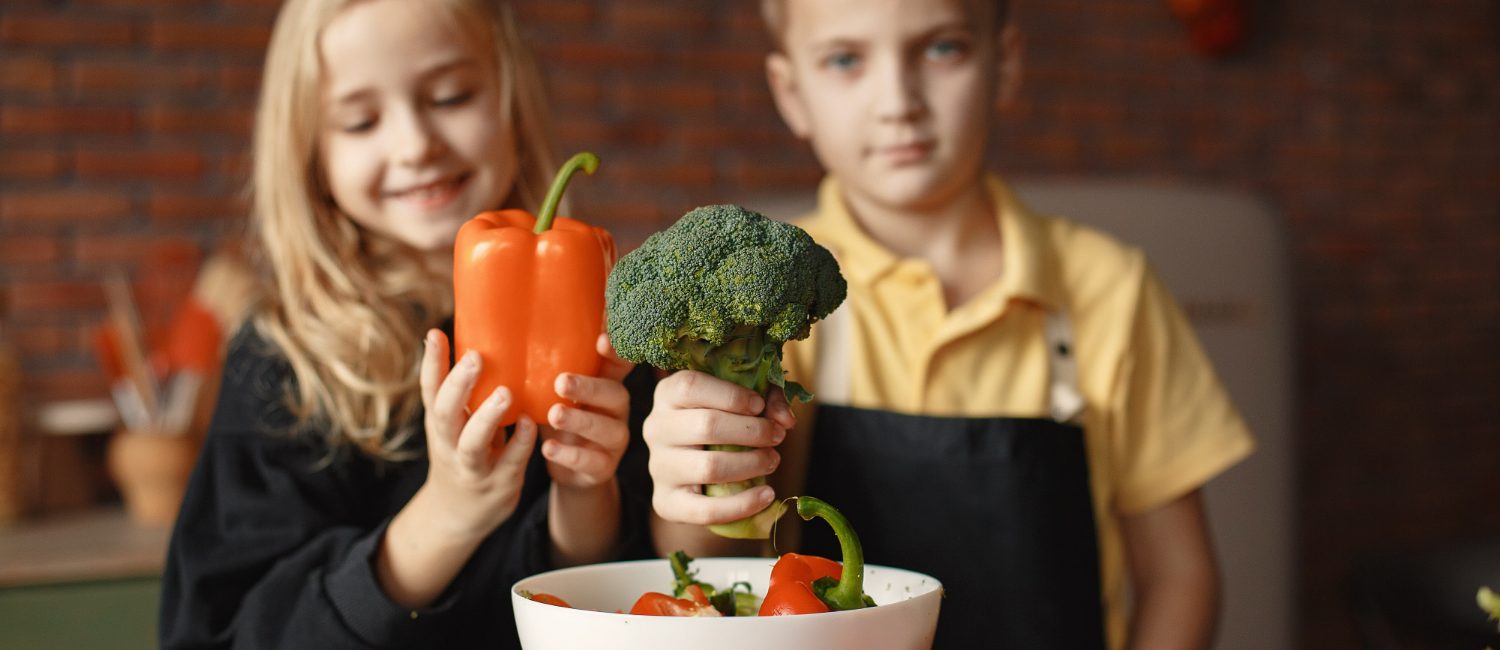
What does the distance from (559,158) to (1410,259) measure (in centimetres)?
297

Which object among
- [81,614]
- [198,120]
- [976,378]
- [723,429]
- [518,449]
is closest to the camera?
[723,429]

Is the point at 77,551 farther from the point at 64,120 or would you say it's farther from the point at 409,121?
the point at 409,121

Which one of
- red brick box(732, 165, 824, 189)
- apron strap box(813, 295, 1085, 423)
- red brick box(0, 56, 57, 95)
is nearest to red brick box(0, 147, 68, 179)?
red brick box(0, 56, 57, 95)

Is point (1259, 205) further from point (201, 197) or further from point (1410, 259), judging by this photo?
point (201, 197)

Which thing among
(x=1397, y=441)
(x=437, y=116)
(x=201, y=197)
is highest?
(x=437, y=116)

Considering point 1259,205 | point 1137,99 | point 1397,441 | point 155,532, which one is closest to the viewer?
point 155,532

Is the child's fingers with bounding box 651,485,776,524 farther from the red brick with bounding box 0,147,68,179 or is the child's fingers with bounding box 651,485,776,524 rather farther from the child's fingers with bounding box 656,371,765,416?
the red brick with bounding box 0,147,68,179

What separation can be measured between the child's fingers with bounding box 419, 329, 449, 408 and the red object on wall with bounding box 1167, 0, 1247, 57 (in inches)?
109

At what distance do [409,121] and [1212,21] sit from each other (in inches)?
104

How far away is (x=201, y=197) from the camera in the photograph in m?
2.43

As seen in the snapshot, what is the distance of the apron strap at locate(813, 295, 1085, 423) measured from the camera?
47.9 inches

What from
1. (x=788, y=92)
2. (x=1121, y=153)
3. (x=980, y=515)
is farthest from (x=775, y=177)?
(x=980, y=515)

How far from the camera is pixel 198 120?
2.41 metres

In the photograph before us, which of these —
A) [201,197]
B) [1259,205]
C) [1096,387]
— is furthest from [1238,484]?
[201,197]
